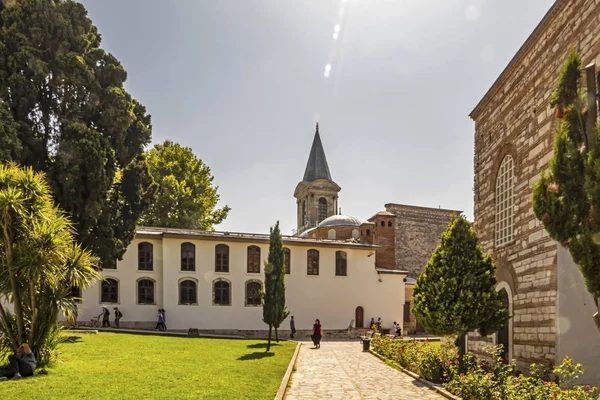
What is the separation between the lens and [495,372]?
31.4 feet

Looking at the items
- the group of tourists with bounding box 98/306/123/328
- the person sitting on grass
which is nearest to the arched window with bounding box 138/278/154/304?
the group of tourists with bounding box 98/306/123/328

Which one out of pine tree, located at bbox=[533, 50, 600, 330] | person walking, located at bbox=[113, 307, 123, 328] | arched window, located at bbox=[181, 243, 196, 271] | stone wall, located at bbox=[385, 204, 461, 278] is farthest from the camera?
stone wall, located at bbox=[385, 204, 461, 278]

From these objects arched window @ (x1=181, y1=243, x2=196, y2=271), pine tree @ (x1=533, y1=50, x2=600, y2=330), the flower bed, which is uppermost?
pine tree @ (x1=533, y1=50, x2=600, y2=330)

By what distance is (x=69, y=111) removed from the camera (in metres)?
17.4

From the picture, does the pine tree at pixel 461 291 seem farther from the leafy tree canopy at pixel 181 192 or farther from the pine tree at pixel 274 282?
the leafy tree canopy at pixel 181 192

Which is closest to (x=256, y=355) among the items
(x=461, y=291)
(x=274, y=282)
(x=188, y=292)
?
(x=274, y=282)

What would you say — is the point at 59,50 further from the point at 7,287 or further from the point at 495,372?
the point at 495,372

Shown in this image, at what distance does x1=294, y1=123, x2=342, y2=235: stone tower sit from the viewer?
174 feet

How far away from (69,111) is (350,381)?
14577 mm

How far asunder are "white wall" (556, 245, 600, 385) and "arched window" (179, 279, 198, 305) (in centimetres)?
2112

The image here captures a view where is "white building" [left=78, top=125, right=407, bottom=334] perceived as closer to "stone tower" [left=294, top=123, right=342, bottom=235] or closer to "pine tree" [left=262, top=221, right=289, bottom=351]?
"pine tree" [left=262, top=221, right=289, bottom=351]

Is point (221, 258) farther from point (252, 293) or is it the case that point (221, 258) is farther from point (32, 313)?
point (32, 313)

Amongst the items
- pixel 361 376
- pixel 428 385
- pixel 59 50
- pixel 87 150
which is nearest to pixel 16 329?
pixel 87 150

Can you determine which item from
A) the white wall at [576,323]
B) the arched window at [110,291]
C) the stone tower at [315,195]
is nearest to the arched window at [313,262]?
the arched window at [110,291]
